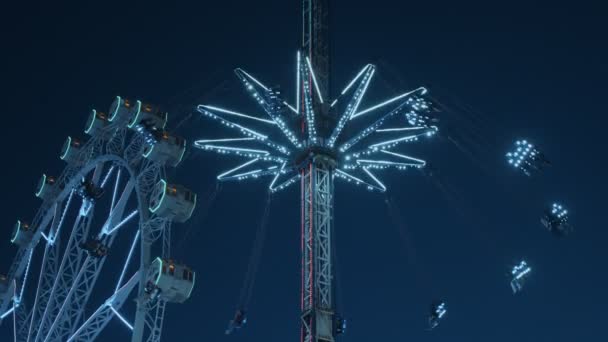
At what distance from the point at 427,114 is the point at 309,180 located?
567 cm

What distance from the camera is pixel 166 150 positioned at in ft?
114

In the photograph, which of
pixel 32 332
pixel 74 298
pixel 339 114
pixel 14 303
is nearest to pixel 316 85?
pixel 339 114

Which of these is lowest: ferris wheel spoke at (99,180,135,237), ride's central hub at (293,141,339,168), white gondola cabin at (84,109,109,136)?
ferris wheel spoke at (99,180,135,237)

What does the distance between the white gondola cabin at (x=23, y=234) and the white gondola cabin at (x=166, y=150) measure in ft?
42.9

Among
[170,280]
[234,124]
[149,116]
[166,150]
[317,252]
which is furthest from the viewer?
[149,116]

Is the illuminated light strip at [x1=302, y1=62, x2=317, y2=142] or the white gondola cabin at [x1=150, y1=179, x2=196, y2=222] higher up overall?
the illuminated light strip at [x1=302, y1=62, x2=317, y2=142]

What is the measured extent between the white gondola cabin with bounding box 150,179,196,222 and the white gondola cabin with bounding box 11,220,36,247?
15062 millimetres

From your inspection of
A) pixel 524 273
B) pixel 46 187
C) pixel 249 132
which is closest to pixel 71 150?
pixel 46 187

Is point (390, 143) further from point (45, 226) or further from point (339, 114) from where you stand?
point (45, 226)

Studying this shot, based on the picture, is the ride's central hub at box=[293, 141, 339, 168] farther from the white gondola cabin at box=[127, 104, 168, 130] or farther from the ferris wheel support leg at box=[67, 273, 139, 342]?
the ferris wheel support leg at box=[67, 273, 139, 342]

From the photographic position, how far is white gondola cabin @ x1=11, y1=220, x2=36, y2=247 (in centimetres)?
4475

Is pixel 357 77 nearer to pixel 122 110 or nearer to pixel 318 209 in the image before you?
pixel 318 209

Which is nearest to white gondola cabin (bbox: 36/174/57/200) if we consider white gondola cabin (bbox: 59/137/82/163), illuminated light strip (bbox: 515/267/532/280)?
white gondola cabin (bbox: 59/137/82/163)

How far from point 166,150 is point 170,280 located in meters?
6.68
